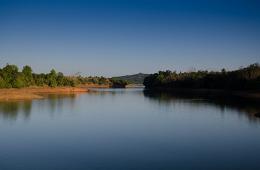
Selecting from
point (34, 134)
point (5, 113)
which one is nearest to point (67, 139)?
point (34, 134)

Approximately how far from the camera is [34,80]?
3725 inches

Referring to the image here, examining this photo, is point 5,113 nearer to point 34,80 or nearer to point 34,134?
point 34,134

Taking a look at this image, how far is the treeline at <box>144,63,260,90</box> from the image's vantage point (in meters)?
71.6

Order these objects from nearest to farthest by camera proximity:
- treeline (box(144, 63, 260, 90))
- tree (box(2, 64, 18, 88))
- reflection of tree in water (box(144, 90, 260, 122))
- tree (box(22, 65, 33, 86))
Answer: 1. reflection of tree in water (box(144, 90, 260, 122))
2. treeline (box(144, 63, 260, 90))
3. tree (box(2, 64, 18, 88))
4. tree (box(22, 65, 33, 86))

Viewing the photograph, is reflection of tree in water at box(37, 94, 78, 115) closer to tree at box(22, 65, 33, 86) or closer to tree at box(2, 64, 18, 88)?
tree at box(2, 64, 18, 88)

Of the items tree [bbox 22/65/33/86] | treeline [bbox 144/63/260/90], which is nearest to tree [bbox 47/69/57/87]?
tree [bbox 22/65/33/86]

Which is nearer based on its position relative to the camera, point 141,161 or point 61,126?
point 141,161

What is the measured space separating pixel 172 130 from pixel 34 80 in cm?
7550

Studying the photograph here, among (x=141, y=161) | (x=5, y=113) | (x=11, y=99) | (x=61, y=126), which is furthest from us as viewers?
(x=11, y=99)

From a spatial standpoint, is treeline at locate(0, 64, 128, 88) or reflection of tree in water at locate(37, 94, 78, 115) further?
treeline at locate(0, 64, 128, 88)

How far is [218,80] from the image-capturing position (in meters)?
92.2

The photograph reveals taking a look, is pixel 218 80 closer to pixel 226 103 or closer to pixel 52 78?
pixel 226 103

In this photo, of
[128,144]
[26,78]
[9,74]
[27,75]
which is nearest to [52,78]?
[27,75]

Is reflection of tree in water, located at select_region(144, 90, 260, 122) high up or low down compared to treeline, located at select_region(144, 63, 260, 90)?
down
